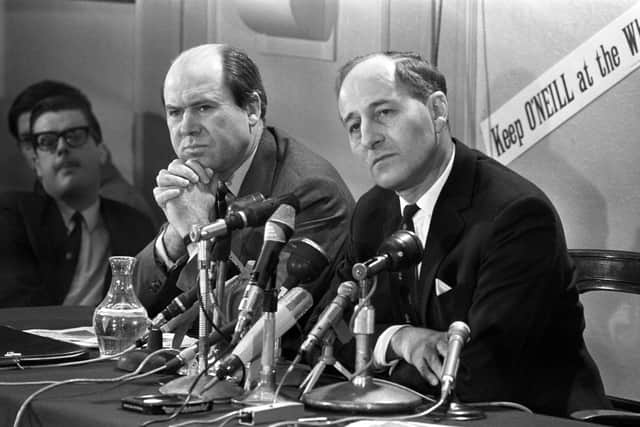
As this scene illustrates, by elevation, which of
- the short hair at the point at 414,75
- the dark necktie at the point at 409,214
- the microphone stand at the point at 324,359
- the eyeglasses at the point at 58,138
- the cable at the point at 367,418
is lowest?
the cable at the point at 367,418

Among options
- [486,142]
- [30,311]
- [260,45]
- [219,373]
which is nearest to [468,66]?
[486,142]

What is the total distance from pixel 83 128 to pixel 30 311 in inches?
81.8

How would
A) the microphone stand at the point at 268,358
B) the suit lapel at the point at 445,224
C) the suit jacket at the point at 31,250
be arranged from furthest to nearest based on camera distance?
the suit jacket at the point at 31,250 < the suit lapel at the point at 445,224 < the microphone stand at the point at 268,358

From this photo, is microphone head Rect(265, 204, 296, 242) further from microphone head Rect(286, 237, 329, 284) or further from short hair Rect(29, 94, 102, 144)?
short hair Rect(29, 94, 102, 144)

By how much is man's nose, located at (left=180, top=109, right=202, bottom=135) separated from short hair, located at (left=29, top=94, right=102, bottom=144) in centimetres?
240

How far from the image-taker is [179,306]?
2.65m

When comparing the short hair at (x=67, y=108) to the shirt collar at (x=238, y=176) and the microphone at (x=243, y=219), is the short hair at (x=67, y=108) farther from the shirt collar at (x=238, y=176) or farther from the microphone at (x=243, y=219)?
the microphone at (x=243, y=219)

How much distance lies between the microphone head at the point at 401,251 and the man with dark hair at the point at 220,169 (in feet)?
3.67

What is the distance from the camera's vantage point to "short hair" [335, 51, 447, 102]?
286cm

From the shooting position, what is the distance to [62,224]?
5703 mm

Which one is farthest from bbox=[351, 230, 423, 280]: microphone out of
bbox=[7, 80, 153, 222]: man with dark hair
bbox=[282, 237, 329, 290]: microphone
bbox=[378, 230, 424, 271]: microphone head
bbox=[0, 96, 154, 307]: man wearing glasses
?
bbox=[7, 80, 153, 222]: man with dark hair

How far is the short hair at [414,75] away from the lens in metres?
2.86

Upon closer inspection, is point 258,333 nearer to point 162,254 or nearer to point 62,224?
point 162,254

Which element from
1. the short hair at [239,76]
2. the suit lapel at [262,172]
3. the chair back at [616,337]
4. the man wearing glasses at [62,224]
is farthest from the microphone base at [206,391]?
the man wearing glasses at [62,224]
